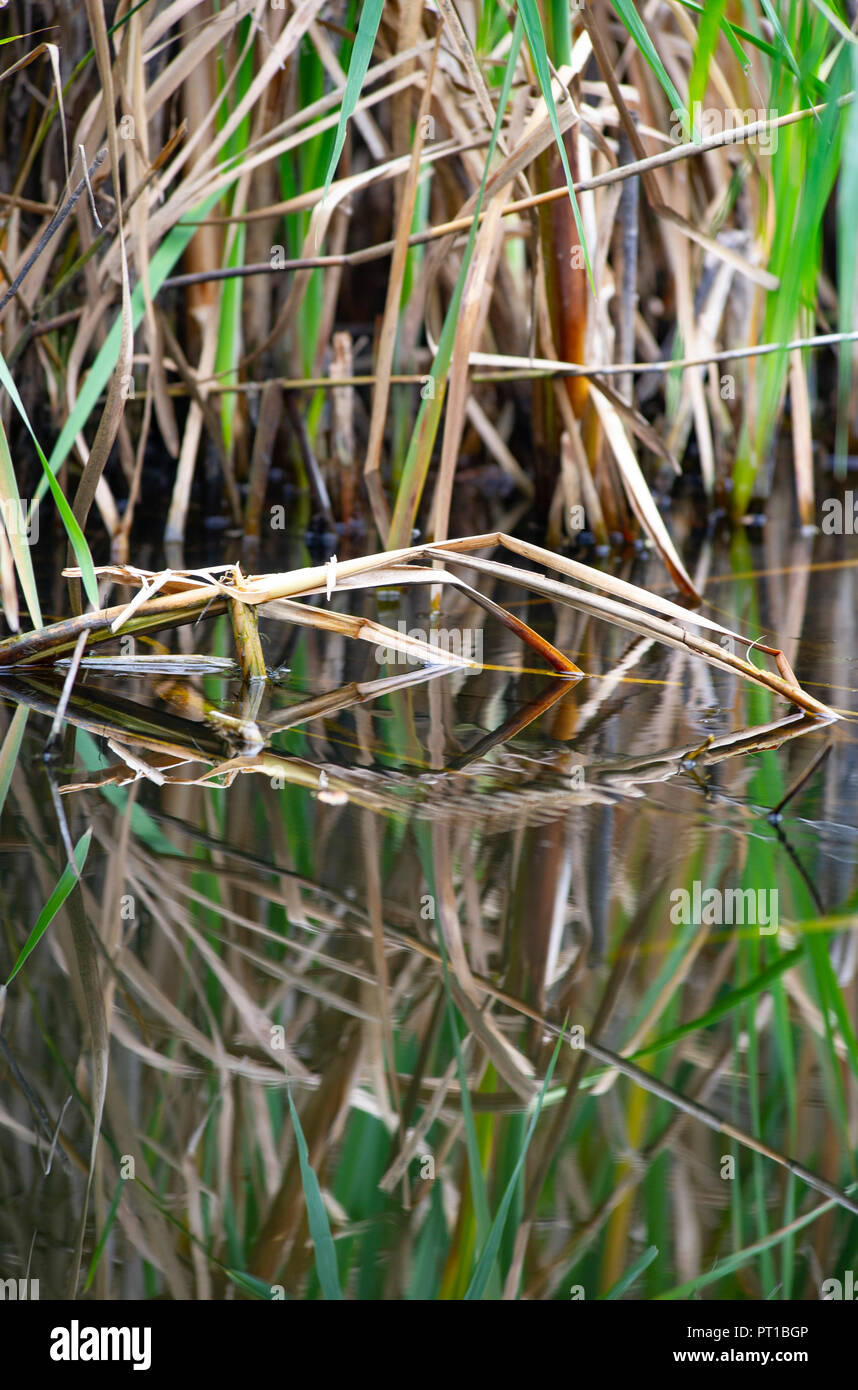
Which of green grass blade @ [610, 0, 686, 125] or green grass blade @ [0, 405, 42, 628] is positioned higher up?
green grass blade @ [610, 0, 686, 125]

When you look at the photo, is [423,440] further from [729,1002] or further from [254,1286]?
[254,1286]

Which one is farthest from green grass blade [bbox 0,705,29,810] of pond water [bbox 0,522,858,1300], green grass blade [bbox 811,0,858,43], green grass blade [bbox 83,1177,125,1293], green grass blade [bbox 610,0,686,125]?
green grass blade [bbox 811,0,858,43]

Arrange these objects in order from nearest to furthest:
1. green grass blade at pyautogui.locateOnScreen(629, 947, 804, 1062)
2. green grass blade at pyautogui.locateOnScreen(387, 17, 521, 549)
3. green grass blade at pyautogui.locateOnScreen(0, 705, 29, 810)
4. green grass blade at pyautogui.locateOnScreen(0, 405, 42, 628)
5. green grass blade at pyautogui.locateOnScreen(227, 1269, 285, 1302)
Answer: green grass blade at pyautogui.locateOnScreen(227, 1269, 285, 1302) < green grass blade at pyautogui.locateOnScreen(629, 947, 804, 1062) < green grass blade at pyautogui.locateOnScreen(0, 705, 29, 810) < green grass blade at pyautogui.locateOnScreen(0, 405, 42, 628) < green grass blade at pyautogui.locateOnScreen(387, 17, 521, 549)

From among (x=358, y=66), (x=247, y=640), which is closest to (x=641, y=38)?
(x=358, y=66)

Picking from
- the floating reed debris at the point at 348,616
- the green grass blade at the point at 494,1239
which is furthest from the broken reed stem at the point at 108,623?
the green grass blade at the point at 494,1239

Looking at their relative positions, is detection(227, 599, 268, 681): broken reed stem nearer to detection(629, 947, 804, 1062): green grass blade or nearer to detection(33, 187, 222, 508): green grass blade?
detection(33, 187, 222, 508): green grass blade

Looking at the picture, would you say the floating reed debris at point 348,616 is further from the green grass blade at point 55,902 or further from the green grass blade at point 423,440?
the green grass blade at point 55,902

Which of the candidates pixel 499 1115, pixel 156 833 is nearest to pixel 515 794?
pixel 156 833

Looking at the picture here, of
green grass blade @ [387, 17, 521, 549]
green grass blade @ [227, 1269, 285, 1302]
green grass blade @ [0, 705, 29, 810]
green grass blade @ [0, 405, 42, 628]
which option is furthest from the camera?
green grass blade @ [387, 17, 521, 549]

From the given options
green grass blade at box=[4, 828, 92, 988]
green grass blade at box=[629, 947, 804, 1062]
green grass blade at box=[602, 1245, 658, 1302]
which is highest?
green grass blade at box=[4, 828, 92, 988]
